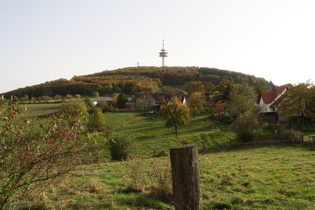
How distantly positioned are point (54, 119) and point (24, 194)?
5.11ft

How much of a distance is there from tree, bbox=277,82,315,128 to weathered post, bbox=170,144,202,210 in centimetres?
3568

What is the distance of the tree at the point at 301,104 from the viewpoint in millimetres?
35125

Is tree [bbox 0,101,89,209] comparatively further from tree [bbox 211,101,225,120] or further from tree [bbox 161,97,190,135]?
tree [bbox 211,101,225,120]

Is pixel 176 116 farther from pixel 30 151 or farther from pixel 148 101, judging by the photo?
pixel 148 101

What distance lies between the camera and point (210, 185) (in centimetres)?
924

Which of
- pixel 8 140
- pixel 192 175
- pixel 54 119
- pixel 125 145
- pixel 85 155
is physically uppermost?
pixel 54 119

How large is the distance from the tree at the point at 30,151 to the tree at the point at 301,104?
37.1m

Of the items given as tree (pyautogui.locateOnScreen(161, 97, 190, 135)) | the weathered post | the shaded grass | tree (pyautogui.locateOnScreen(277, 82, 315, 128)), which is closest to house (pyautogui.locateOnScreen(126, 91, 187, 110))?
tree (pyautogui.locateOnScreen(161, 97, 190, 135))

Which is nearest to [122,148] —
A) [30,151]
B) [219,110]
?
[30,151]

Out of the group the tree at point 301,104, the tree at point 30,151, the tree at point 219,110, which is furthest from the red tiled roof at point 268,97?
the tree at point 30,151

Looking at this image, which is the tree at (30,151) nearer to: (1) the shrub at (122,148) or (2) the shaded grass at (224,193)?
(2) the shaded grass at (224,193)

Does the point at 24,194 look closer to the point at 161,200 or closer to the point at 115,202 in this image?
the point at 115,202

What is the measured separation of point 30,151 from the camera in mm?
4625

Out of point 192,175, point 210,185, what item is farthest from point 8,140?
point 210,185
